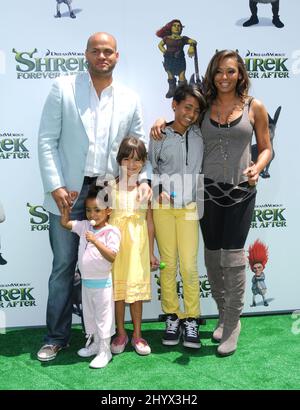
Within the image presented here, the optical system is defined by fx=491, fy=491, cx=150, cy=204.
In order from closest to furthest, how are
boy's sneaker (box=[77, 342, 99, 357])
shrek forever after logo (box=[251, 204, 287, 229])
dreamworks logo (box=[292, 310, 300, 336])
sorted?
1. boy's sneaker (box=[77, 342, 99, 357])
2. dreamworks logo (box=[292, 310, 300, 336])
3. shrek forever after logo (box=[251, 204, 287, 229])

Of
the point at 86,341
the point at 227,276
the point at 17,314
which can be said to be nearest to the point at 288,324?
the point at 227,276

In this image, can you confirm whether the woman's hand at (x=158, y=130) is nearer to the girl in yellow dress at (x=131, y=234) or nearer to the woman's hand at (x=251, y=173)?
the girl in yellow dress at (x=131, y=234)

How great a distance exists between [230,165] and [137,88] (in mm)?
987

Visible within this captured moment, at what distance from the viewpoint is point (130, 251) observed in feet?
9.76

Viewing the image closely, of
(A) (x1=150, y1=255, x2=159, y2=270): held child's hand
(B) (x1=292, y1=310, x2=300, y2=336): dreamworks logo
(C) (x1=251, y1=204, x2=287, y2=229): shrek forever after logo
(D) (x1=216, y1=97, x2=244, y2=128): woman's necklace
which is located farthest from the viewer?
(C) (x1=251, y1=204, x2=287, y2=229): shrek forever after logo

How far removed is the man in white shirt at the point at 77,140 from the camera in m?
2.84

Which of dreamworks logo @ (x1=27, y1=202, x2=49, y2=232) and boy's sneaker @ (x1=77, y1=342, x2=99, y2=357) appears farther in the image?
dreamworks logo @ (x1=27, y1=202, x2=49, y2=232)

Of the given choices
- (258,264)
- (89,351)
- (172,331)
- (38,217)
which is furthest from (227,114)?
(89,351)

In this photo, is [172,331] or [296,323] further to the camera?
[296,323]

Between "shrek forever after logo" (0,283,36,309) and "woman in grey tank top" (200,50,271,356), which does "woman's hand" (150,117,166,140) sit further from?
"shrek forever after logo" (0,283,36,309)

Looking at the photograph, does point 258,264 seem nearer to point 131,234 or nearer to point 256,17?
point 131,234

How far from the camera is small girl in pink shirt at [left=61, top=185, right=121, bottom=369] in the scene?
9.36 feet

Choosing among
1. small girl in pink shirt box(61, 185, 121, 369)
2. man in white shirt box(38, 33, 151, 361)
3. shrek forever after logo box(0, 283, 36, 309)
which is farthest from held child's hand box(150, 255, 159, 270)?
shrek forever after logo box(0, 283, 36, 309)

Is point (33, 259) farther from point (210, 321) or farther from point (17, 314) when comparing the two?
point (210, 321)
